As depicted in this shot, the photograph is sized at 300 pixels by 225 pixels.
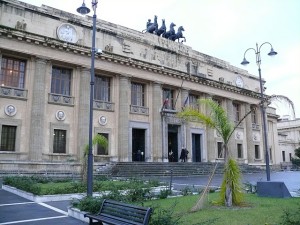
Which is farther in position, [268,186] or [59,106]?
[59,106]

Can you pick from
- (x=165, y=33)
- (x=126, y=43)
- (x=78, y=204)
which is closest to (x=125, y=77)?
(x=126, y=43)

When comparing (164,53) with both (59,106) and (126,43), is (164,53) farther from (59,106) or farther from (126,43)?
(59,106)

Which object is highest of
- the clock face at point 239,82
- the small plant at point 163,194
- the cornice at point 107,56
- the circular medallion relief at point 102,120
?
the clock face at point 239,82

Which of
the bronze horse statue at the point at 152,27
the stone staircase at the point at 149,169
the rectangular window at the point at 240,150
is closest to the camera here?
the stone staircase at the point at 149,169

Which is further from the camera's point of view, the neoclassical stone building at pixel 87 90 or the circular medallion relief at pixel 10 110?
the neoclassical stone building at pixel 87 90

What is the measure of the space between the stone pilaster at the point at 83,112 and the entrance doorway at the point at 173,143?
392 inches

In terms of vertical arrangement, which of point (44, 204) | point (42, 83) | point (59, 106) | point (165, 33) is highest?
point (165, 33)

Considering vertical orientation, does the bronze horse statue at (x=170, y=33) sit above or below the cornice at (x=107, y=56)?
above

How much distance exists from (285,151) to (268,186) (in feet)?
185

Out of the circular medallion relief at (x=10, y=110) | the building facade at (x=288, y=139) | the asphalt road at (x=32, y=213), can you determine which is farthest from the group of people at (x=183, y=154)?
the building facade at (x=288, y=139)

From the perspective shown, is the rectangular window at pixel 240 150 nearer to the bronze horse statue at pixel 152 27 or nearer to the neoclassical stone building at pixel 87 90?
the neoclassical stone building at pixel 87 90

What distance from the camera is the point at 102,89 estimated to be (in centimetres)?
2811

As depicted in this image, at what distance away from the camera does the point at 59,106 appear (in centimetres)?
2502

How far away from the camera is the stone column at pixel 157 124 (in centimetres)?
2981
